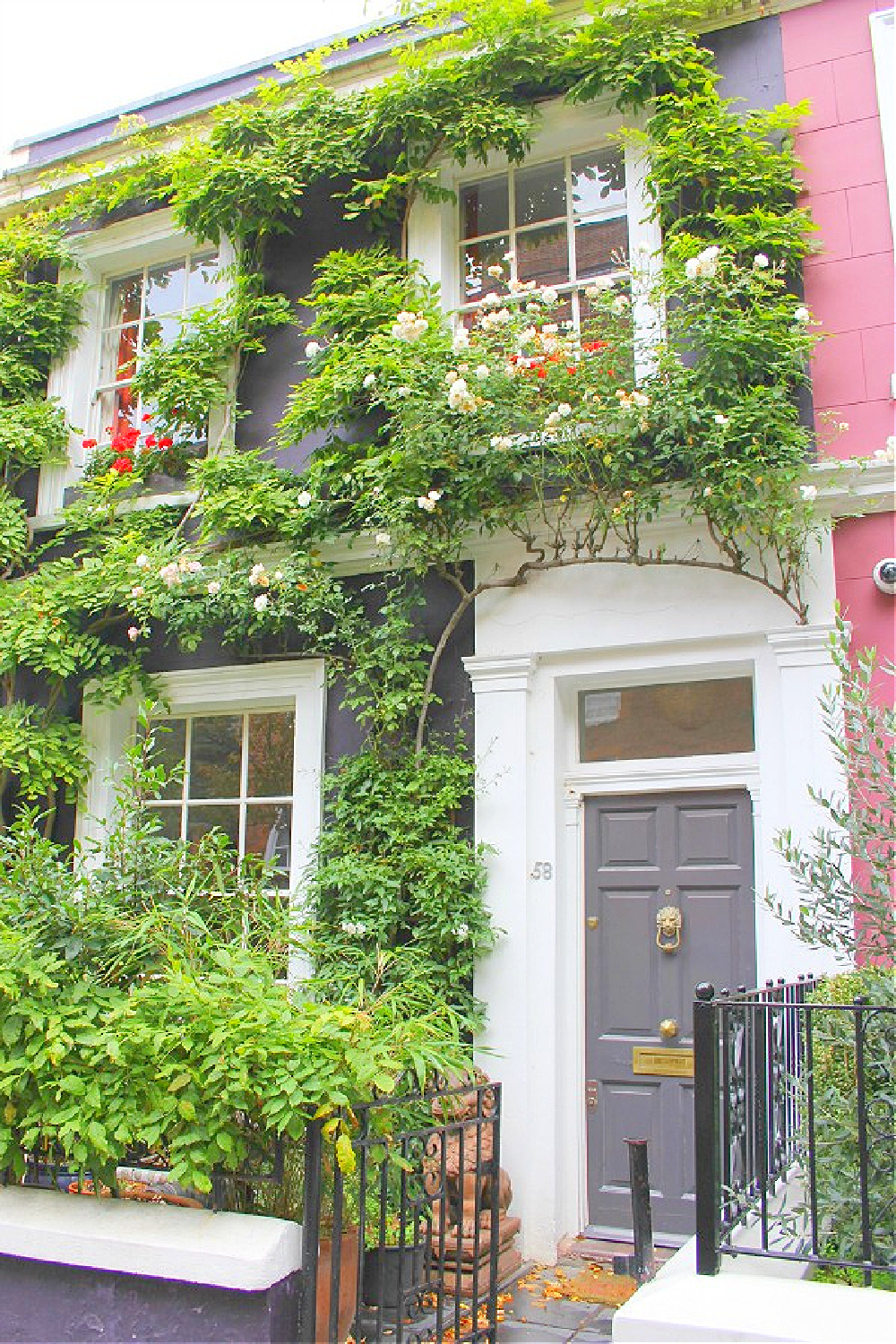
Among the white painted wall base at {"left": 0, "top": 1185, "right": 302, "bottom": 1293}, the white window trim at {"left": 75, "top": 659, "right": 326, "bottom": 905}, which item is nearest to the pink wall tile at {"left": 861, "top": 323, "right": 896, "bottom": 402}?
the white window trim at {"left": 75, "top": 659, "right": 326, "bottom": 905}

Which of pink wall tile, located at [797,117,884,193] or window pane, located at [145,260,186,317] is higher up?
window pane, located at [145,260,186,317]

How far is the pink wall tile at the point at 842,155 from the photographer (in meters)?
6.40

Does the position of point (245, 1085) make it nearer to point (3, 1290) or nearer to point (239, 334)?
point (3, 1290)

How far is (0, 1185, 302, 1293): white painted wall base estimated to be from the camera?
380 cm

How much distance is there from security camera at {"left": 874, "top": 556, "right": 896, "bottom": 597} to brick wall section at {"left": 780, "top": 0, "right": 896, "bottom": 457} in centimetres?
61

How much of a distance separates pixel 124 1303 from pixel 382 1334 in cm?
88

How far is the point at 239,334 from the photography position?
7.88 meters

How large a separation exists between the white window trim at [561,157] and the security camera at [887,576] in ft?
5.36

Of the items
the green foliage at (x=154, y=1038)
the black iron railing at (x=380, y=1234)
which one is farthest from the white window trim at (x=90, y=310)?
the black iron railing at (x=380, y=1234)

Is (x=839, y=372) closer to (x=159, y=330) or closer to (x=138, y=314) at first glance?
(x=159, y=330)

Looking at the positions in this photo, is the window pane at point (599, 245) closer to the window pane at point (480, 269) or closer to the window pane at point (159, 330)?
the window pane at point (480, 269)

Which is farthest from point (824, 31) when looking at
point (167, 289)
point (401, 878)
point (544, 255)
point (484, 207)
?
point (401, 878)

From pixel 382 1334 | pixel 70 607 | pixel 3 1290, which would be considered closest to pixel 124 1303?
pixel 3 1290

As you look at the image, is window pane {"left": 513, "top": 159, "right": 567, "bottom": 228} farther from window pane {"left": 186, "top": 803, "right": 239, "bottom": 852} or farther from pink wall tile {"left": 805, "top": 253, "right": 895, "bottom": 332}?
window pane {"left": 186, "top": 803, "right": 239, "bottom": 852}
